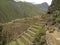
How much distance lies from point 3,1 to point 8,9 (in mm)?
5819

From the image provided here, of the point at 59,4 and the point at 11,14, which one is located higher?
the point at 59,4

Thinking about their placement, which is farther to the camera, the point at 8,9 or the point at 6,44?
the point at 8,9

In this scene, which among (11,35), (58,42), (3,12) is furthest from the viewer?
(3,12)

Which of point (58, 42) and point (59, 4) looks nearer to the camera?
point (58, 42)

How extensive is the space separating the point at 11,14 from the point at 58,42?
127ft

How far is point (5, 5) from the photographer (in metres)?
47.9

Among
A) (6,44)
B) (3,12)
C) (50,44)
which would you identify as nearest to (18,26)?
(6,44)

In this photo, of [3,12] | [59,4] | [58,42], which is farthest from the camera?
[3,12]

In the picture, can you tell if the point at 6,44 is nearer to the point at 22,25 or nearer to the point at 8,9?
the point at 22,25

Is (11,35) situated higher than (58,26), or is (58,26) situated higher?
(58,26)

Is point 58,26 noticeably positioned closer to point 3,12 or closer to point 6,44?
point 6,44

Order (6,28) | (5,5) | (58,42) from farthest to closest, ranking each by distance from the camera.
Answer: (5,5), (6,28), (58,42)

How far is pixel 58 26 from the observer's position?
27.9 feet

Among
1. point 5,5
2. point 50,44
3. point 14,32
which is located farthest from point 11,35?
point 5,5
